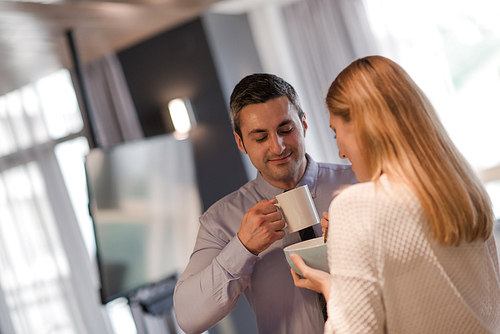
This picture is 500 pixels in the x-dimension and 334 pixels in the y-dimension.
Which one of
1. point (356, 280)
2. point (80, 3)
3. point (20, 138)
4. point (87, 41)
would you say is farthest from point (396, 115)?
point (20, 138)

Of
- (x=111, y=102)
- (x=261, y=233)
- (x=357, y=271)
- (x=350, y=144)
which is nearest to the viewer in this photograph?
(x=357, y=271)

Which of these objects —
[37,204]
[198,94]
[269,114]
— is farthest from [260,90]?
[37,204]

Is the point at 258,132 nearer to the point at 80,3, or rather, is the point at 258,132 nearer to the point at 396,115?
the point at 396,115

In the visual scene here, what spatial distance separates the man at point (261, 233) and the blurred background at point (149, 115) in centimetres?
179

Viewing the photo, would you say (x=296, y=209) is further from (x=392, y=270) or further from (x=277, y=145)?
(x=392, y=270)

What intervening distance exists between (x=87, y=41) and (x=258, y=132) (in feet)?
9.06

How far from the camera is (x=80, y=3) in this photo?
2.78 m

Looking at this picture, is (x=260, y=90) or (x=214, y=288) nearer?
(x=214, y=288)

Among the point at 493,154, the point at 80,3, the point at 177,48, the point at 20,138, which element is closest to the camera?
the point at 80,3

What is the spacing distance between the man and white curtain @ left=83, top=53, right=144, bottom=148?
2799 mm

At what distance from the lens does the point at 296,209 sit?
119cm

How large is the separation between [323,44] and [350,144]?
3.23 m

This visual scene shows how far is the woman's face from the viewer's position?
94cm

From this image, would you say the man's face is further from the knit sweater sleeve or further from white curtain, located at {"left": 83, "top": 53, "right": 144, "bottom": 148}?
white curtain, located at {"left": 83, "top": 53, "right": 144, "bottom": 148}
